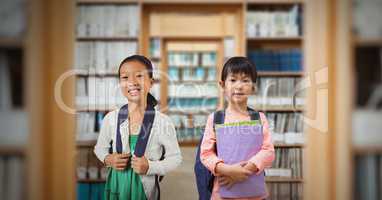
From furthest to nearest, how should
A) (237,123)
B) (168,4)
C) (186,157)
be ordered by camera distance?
(168,4), (186,157), (237,123)

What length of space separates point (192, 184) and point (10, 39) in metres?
1.06

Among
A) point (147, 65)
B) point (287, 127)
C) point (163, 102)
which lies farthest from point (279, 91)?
point (147, 65)

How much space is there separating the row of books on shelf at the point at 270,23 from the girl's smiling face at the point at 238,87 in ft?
2.92

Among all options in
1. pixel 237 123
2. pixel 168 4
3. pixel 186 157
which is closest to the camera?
pixel 237 123

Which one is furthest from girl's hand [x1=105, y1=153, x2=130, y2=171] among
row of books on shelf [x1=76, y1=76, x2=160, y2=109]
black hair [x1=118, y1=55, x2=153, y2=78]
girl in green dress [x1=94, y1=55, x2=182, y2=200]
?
black hair [x1=118, y1=55, x2=153, y2=78]

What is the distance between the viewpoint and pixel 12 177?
160cm

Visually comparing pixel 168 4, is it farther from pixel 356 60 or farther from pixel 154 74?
pixel 356 60

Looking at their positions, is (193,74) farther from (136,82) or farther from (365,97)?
(365,97)

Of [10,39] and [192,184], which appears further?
[192,184]

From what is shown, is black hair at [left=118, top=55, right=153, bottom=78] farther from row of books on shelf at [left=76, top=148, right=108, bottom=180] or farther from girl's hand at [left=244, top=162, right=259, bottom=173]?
girl's hand at [left=244, top=162, right=259, bottom=173]

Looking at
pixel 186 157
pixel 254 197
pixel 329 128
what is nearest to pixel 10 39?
pixel 186 157

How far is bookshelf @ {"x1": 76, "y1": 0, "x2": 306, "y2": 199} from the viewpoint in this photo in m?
1.75

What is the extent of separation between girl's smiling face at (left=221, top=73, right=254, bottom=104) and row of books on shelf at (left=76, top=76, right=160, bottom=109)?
37cm

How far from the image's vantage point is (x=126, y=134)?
1573 mm
